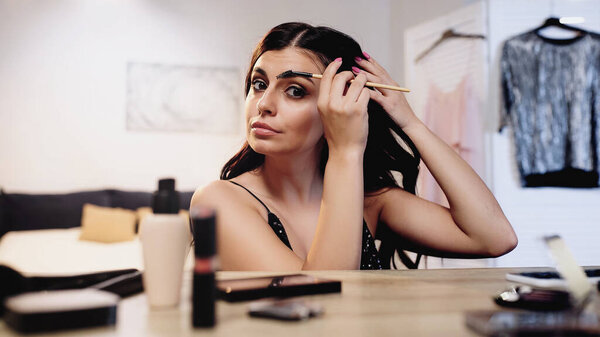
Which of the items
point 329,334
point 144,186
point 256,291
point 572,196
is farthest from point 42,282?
point 144,186

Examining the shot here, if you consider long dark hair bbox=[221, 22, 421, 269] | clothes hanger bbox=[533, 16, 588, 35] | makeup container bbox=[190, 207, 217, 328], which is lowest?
makeup container bbox=[190, 207, 217, 328]

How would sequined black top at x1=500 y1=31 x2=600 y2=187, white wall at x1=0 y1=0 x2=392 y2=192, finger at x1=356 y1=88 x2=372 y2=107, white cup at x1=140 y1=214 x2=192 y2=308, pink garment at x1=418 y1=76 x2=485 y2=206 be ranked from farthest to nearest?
white wall at x1=0 y1=0 x2=392 y2=192 < pink garment at x1=418 y1=76 x2=485 y2=206 < sequined black top at x1=500 y1=31 x2=600 y2=187 < finger at x1=356 y1=88 x2=372 y2=107 < white cup at x1=140 y1=214 x2=192 y2=308

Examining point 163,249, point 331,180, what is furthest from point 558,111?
point 163,249

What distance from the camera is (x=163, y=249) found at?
0.58 m

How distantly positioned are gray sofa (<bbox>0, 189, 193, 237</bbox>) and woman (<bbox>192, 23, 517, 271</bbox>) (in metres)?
2.12

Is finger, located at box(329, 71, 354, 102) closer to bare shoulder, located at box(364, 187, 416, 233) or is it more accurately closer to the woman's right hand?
the woman's right hand

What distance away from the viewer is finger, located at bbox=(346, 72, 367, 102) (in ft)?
3.44

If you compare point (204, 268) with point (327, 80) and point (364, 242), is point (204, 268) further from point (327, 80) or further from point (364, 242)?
point (364, 242)

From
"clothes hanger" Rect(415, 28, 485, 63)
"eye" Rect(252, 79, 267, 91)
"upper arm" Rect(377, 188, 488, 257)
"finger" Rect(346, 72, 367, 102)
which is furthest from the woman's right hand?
"clothes hanger" Rect(415, 28, 485, 63)

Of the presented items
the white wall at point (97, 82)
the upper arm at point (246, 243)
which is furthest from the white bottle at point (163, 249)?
the white wall at point (97, 82)

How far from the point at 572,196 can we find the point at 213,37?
8.99 feet

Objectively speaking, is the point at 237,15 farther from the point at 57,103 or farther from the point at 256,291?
the point at 256,291

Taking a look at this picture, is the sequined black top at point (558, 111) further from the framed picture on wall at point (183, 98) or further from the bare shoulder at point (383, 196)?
the framed picture on wall at point (183, 98)

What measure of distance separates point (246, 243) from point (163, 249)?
1.38ft
